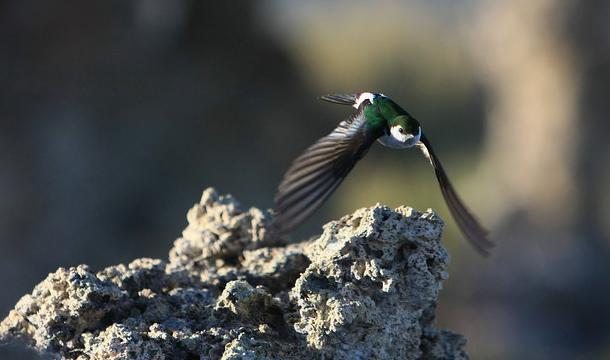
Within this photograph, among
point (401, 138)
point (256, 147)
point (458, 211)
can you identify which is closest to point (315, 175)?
point (401, 138)

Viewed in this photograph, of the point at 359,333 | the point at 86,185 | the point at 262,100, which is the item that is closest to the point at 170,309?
the point at 359,333

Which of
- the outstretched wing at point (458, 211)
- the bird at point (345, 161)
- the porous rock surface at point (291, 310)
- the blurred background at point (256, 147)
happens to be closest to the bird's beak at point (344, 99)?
the bird at point (345, 161)

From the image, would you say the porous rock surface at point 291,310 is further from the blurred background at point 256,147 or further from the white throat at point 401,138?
the blurred background at point 256,147

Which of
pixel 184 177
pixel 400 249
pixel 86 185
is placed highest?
pixel 184 177

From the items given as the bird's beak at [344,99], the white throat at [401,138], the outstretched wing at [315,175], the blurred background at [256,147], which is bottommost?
the outstretched wing at [315,175]

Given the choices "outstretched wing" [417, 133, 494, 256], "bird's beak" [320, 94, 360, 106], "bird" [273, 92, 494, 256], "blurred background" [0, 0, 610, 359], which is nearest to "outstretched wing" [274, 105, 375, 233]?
"bird" [273, 92, 494, 256]

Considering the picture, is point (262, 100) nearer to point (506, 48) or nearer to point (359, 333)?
point (506, 48)

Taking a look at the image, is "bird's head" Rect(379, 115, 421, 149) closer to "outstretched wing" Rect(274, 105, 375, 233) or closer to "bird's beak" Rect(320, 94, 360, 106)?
"outstretched wing" Rect(274, 105, 375, 233)
